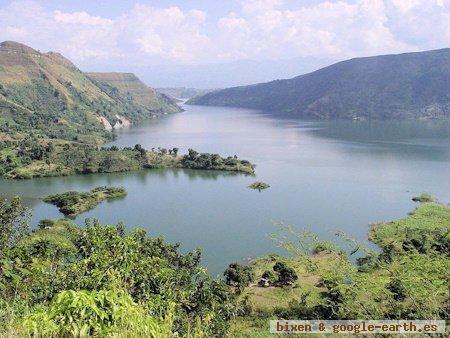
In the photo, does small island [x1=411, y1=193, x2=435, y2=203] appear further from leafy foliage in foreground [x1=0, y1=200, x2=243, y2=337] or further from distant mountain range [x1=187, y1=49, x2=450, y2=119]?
distant mountain range [x1=187, y1=49, x2=450, y2=119]

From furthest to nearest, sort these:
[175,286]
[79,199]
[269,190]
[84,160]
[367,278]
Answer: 1. [84,160]
2. [269,190]
3. [79,199]
4. [175,286]
5. [367,278]

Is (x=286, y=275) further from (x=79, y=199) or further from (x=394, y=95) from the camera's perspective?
(x=394, y=95)

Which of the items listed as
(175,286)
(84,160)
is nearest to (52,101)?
(84,160)

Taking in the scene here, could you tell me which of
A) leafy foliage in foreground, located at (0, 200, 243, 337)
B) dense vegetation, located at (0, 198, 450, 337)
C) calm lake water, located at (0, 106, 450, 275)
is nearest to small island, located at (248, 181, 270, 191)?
calm lake water, located at (0, 106, 450, 275)

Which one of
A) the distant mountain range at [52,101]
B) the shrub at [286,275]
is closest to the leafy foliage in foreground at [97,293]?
the shrub at [286,275]

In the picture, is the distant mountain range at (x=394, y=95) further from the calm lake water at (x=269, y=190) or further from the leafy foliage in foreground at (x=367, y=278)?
the leafy foliage in foreground at (x=367, y=278)
